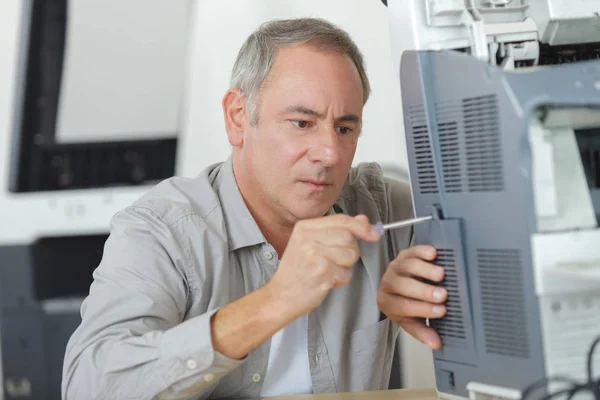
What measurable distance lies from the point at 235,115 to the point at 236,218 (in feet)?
0.68

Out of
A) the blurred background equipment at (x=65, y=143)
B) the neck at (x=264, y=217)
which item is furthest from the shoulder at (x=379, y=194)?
the blurred background equipment at (x=65, y=143)

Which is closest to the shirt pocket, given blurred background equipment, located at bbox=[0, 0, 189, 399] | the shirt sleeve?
the shirt sleeve

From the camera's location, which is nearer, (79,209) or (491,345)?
(491,345)

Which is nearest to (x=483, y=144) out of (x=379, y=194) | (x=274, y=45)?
(x=274, y=45)

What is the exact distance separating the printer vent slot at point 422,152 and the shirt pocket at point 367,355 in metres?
0.41

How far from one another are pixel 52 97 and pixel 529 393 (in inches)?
69.4

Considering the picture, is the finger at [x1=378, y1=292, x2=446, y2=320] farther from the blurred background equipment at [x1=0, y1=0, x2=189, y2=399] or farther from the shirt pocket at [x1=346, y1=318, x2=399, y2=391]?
the blurred background equipment at [x1=0, y1=0, x2=189, y2=399]

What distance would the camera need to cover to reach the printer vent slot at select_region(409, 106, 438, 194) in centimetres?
113

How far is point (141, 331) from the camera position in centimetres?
120

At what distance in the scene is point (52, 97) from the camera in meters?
2.35

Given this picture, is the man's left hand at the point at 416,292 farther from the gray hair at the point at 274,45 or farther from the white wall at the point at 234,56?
the white wall at the point at 234,56

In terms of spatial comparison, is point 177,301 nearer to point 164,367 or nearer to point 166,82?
point 164,367

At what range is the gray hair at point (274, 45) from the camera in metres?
1.43

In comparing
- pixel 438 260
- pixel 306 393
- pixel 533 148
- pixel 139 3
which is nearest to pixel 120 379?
pixel 306 393
